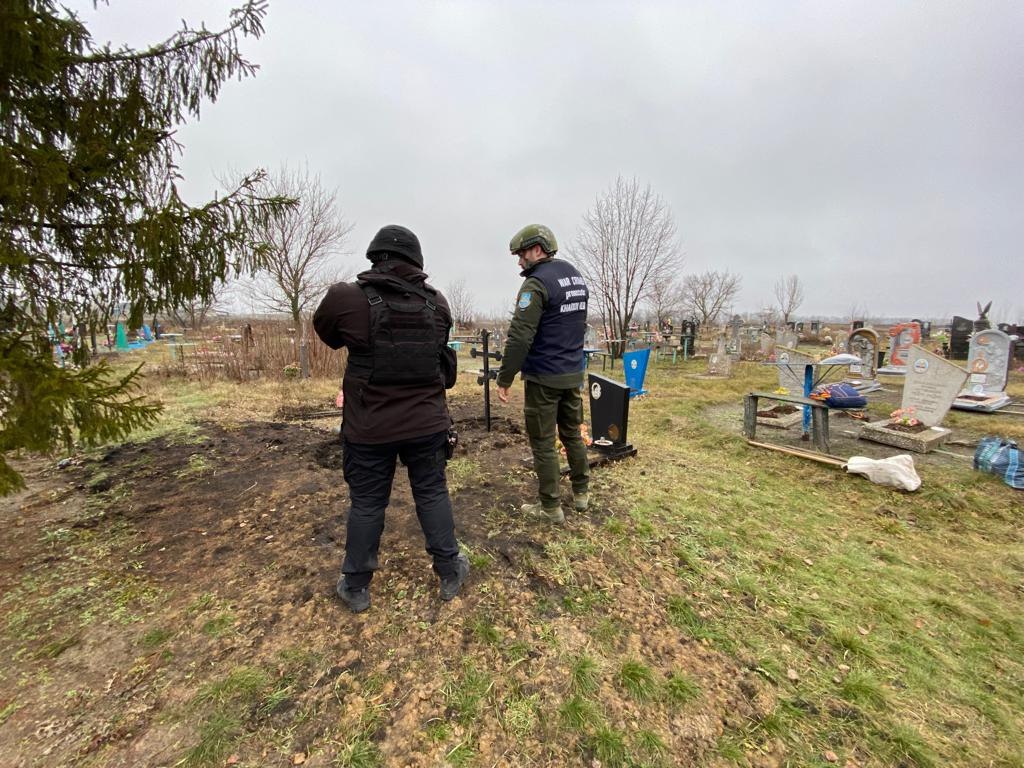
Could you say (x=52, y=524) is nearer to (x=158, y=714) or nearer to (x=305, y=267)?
(x=158, y=714)

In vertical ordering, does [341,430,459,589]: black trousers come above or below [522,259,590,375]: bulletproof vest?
below

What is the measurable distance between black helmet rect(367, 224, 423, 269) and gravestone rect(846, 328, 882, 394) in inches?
461

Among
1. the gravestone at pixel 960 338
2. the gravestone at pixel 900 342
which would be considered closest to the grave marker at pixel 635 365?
the gravestone at pixel 900 342

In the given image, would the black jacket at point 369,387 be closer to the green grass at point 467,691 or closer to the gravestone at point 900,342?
the green grass at point 467,691

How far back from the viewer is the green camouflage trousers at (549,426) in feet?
10.1

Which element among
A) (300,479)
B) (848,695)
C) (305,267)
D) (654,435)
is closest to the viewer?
(848,695)

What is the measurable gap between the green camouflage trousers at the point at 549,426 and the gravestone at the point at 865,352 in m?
10.2

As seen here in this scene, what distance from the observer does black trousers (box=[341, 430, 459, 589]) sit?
2088 millimetres

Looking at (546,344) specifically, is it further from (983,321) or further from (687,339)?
(983,321)

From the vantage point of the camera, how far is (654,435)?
6.32 m

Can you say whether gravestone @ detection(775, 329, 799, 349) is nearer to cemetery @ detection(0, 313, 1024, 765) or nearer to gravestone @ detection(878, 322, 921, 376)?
gravestone @ detection(878, 322, 921, 376)

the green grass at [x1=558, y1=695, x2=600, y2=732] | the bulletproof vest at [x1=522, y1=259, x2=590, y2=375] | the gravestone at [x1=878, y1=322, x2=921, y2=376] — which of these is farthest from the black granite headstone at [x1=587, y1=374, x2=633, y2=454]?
the gravestone at [x1=878, y1=322, x2=921, y2=376]

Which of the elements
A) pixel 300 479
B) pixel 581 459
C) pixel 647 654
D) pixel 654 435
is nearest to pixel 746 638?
pixel 647 654

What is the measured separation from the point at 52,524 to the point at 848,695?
5.10 m
